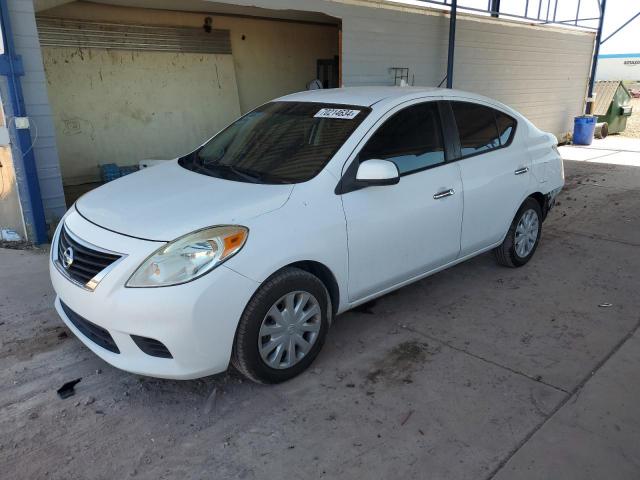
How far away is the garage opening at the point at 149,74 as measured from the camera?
7.66 metres

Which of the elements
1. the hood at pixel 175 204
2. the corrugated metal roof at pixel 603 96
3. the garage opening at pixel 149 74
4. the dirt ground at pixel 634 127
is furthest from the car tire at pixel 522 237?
the dirt ground at pixel 634 127

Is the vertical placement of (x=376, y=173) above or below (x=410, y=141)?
below

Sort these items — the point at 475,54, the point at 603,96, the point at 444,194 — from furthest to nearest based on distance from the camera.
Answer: the point at 603,96, the point at 475,54, the point at 444,194

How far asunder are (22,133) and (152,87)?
3.69 m

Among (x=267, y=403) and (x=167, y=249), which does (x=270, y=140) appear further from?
(x=267, y=403)

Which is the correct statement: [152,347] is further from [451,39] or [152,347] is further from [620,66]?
[620,66]

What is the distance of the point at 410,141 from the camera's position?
3725 mm

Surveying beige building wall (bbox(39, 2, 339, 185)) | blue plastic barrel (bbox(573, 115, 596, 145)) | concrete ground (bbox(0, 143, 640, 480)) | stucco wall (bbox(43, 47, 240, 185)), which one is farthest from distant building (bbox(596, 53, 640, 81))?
concrete ground (bbox(0, 143, 640, 480))

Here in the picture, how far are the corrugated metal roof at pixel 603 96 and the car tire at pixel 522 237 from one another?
12.6m

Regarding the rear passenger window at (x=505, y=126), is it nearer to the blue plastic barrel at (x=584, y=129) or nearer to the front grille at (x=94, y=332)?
the front grille at (x=94, y=332)

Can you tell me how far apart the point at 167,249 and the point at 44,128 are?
348 centimetres

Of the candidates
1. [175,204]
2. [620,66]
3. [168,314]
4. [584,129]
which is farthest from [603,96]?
[620,66]

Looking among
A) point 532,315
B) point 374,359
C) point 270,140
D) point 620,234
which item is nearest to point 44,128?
point 270,140

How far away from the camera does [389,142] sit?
11.7ft
